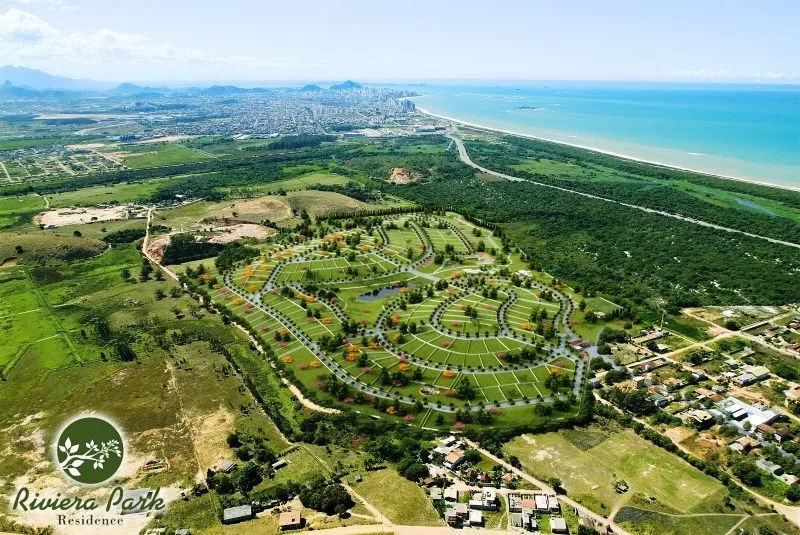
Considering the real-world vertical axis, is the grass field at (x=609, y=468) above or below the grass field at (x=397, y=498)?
below

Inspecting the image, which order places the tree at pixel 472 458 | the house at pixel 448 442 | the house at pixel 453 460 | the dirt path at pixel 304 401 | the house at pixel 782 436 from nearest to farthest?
the house at pixel 453 460 → the tree at pixel 472 458 → the house at pixel 448 442 → the house at pixel 782 436 → the dirt path at pixel 304 401

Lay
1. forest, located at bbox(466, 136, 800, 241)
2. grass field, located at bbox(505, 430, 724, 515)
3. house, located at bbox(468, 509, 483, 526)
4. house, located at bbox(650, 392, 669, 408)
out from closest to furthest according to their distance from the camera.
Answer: house, located at bbox(468, 509, 483, 526), grass field, located at bbox(505, 430, 724, 515), house, located at bbox(650, 392, 669, 408), forest, located at bbox(466, 136, 800, 241)

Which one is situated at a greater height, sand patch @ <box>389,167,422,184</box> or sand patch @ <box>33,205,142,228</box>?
sand patch @ <box>389,167,422,184</box>

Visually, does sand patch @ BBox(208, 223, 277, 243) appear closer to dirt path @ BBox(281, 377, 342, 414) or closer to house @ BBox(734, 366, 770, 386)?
dirt path @ BBox(281, 377, 342, 414)

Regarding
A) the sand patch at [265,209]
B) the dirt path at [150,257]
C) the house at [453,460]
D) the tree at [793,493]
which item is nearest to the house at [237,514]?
the house at [453,460]

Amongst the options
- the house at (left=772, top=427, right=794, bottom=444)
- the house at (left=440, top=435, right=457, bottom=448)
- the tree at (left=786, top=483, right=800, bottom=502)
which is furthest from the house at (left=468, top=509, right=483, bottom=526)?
the house at (left=772, top=427, right=794, bottom=444)

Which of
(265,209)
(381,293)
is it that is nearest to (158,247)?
(265,209)

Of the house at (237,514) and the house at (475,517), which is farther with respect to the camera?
the house at (237,514)

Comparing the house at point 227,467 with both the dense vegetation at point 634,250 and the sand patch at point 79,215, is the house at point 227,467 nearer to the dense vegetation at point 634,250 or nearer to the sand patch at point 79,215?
the dense vegetation at point 634,250
